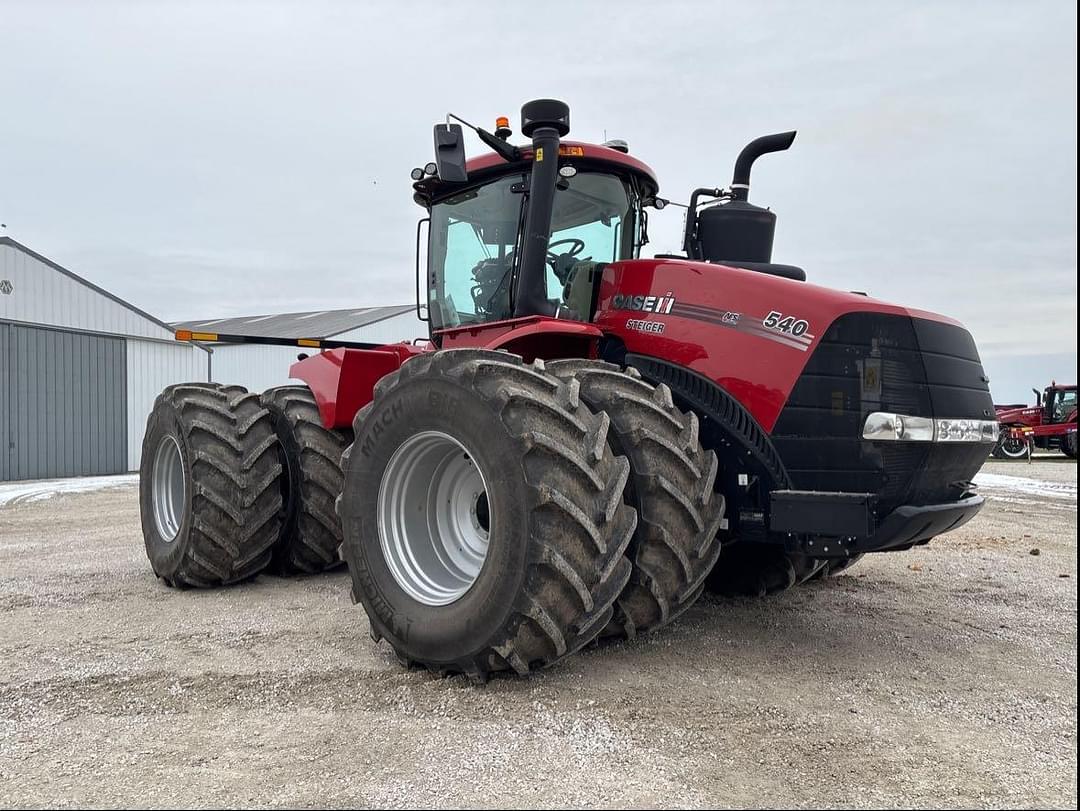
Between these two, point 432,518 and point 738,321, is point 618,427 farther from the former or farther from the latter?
point 432,518

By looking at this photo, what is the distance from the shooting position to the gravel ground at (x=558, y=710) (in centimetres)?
247

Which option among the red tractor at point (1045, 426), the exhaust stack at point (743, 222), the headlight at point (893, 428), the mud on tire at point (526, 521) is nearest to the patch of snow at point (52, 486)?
the mud on tire at point (526, 521)

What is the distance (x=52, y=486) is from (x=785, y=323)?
15.0 m

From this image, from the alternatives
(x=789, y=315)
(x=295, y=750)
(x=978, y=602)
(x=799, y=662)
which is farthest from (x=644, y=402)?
(x=978, y=602)

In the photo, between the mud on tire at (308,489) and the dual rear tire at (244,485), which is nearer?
the dual rear tire at (244,485)

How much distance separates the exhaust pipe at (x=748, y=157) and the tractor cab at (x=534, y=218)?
49 cm

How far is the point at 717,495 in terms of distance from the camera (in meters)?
3.43

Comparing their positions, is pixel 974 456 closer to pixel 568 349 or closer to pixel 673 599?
pixel 673 599

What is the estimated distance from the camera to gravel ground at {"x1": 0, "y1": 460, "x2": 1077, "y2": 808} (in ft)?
8.09

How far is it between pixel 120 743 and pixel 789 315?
301 cm

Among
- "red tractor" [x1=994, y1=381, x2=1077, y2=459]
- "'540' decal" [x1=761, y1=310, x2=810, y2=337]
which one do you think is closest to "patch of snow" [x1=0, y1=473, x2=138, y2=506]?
"'540' decal" [x1=761, y1=310, x2=810, y2=337]

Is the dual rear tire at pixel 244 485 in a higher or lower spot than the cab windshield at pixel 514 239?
lower

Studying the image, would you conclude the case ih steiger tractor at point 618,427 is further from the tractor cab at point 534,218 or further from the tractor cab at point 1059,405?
the tractor cab at point 1059,405

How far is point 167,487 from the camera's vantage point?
5.91m
